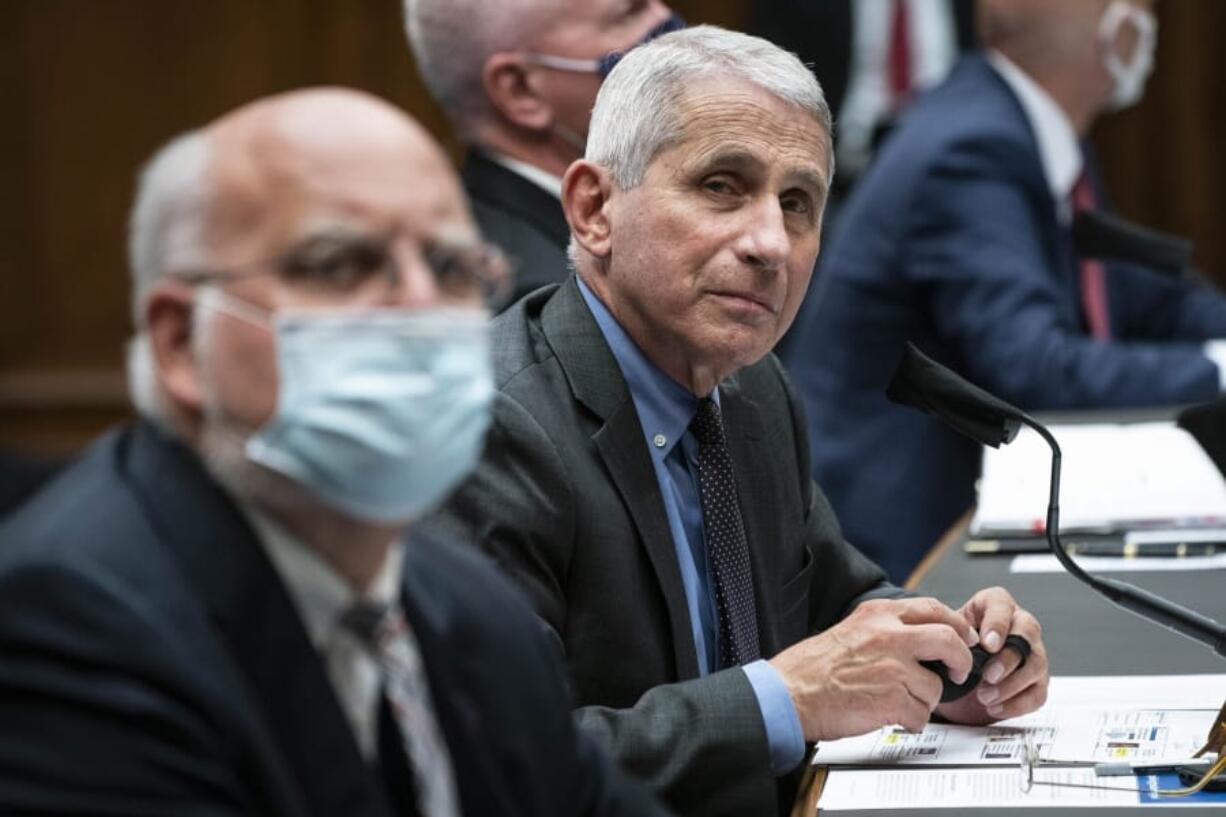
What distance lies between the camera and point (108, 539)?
4.35ft

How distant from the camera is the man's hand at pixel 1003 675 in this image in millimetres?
2096

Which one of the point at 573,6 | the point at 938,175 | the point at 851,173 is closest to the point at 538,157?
the point at 573,6

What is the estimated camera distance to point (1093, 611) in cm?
258

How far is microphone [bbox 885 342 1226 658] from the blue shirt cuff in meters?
0.32

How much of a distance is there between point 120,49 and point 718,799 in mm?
4911

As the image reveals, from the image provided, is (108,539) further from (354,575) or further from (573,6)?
(573,6)

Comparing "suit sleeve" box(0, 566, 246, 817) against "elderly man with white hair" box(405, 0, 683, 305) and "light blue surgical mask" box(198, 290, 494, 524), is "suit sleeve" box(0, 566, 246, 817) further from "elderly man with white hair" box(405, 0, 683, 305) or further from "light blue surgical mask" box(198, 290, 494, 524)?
"elderly man with white hair" box(405, 0, 683, 305)

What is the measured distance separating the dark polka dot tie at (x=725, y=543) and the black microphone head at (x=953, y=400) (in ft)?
0.65

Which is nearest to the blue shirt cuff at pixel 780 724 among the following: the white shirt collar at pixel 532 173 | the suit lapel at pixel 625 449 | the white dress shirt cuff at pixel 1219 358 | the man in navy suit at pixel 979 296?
the suit lapel at pixel 625 449

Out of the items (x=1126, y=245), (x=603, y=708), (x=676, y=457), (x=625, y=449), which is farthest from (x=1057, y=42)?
(x=603, y=708)

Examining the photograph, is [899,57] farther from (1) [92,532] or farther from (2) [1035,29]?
(1) [92,532]

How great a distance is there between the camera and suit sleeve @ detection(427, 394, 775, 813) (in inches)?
77.9

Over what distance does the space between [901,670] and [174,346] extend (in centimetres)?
89

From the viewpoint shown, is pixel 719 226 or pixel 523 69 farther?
pixel 523 69
